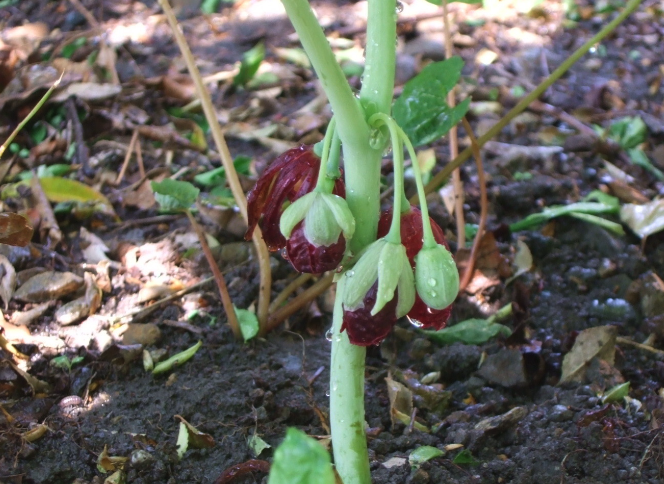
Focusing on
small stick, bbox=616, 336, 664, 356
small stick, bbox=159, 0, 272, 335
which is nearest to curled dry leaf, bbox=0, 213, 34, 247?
small stick, bbox=159, 0, 272, 335

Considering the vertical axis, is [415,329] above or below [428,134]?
below

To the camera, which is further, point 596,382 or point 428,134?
point 596,382

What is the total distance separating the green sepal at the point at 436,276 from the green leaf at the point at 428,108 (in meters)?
0.28

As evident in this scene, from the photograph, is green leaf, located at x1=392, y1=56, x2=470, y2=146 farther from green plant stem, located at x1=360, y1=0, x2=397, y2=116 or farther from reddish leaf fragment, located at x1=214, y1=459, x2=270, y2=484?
reddish leaf fragment, located at x1=214, y1=459, x2=270, y2=484

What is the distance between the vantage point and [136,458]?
88cm

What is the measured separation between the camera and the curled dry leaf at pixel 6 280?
118 cm

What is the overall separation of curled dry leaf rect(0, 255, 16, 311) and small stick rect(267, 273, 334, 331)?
0.45 metres

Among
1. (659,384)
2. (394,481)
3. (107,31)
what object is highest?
(107,31)

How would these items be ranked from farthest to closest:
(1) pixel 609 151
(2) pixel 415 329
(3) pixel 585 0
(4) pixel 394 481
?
(3) pixel 585 0, (1) pixel 609 151, (2) pixel 415 329, (4) pixel 394 481

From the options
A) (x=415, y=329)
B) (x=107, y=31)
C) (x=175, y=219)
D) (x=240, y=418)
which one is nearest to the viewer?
(x=240, y=418)

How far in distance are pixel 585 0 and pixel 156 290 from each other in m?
2.04

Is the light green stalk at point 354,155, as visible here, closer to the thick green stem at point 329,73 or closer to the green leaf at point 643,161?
the thick green stem at point 329,73

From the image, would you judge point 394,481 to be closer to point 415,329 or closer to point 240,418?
point 240,418

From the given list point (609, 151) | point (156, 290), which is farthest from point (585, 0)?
point (156, 290)
